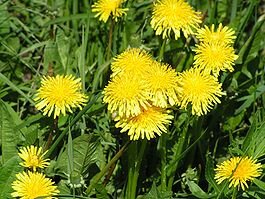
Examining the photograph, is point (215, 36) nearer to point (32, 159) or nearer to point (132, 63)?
point (132, 63)

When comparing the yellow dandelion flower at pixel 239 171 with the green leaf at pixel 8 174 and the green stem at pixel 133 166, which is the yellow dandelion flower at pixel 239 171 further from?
the green leaf at pixel 8 174

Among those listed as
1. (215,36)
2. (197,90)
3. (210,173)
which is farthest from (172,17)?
(210,173)

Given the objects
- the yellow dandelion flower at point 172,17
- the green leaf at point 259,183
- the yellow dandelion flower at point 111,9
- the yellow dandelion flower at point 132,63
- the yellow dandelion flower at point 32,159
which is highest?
the yellow dandelion flower at point 111,9

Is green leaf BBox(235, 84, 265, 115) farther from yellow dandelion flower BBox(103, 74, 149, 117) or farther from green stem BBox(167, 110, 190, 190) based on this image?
yellow dandelion flower BBox(103, 74, 149, 117)

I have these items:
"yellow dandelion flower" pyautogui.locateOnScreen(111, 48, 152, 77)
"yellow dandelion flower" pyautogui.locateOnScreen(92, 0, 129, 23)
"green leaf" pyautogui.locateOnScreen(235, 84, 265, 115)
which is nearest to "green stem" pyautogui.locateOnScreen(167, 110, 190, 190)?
"yellow dandelion flower" pyautogui.locateOnScreen(111, 48, 152, 77)

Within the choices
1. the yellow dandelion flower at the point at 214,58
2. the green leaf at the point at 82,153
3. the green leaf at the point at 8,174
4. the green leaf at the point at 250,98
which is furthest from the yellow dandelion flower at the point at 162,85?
the green leaf at the point at 250,98
